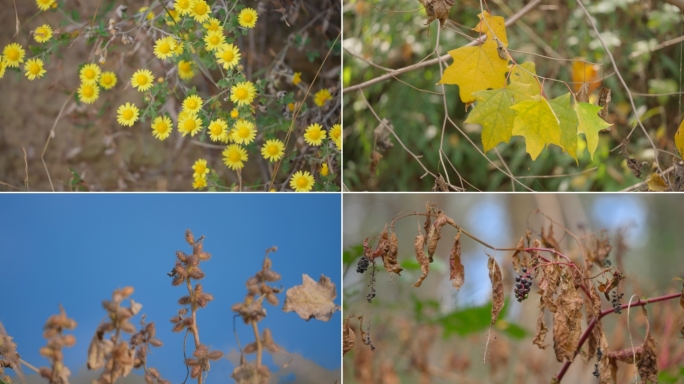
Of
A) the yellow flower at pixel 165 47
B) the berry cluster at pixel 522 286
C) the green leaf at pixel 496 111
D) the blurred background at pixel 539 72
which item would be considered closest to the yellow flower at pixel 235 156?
the yellow flower at pixel 165 47

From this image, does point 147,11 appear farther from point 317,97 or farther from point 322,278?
point 322,278

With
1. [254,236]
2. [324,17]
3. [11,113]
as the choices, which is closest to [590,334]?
[254,236]

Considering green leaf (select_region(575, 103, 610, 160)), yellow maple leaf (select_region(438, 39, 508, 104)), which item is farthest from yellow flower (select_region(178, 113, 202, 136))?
green leaf (select_region(575, 103, 610, 160))

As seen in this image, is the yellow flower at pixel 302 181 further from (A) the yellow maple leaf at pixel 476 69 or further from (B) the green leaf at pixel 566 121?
(B) the green leaf at pixel 566 121

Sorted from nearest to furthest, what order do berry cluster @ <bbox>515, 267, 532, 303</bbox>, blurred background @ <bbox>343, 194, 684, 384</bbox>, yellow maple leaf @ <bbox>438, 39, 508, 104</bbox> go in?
berry cluster @ <bbox>515, 267, 532, 303</bbox>
yellow maple leaf @ <bbox>438, 39, 508, 104</bbox>
blurred background @ <bbox>343, 194, 684, 384</bbox>

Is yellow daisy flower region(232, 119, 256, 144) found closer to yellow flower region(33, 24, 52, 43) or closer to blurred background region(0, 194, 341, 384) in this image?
blurred background region(0, 194, 341, 384)
